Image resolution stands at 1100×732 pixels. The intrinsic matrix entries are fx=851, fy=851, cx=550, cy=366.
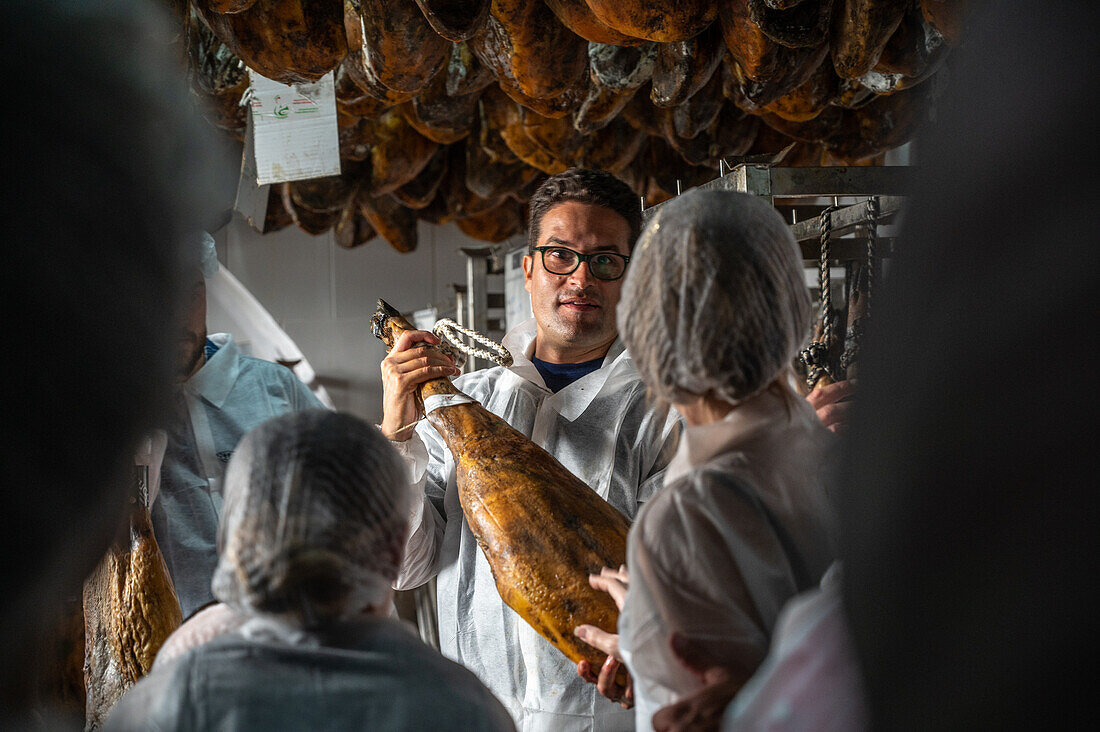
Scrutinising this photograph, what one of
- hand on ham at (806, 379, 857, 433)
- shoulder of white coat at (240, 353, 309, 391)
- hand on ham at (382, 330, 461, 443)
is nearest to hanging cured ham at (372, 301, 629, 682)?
hand on ham at (382, 330, 461, 443)

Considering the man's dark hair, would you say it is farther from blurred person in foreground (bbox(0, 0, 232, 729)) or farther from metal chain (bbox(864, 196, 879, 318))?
blurred person in foreground (bbox(0, 0, 232, 729))

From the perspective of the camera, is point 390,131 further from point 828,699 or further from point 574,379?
point 828,699

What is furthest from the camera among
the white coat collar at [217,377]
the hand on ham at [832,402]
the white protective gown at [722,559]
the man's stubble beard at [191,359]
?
the white coat collar at [217,377]

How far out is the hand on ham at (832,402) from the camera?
4.54 feet

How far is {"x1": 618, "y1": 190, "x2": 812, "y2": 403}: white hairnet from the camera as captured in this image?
918 millimetres

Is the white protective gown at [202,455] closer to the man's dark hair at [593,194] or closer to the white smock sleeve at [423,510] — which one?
the white smock sleeve at [423,510]

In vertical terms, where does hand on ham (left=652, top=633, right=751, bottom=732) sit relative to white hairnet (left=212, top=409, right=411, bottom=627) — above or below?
below

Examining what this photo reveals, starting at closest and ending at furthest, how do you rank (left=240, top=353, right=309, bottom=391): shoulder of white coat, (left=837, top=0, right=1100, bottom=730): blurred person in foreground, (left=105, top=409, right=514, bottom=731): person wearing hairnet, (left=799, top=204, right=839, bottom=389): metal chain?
(left=837, top=0, right=1100, bottom=730): blurred person in foreground → (left=105, top=409, right=514, bottom=731): person wearing hairnet → (left=799, top=204, right=839, bottom=389): metal chain → (left=240, top=353, right=309, bottom=391): shoulder of white coat

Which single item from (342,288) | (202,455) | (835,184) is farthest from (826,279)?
(342,288)

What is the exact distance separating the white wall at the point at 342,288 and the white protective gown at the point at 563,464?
536cm

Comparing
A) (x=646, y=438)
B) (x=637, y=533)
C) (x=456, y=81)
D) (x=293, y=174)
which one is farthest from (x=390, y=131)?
(x=637, y=533)

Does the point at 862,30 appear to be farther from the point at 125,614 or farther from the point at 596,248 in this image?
the point at 125,614

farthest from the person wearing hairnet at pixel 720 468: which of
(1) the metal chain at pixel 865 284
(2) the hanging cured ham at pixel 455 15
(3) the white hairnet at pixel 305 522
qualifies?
(2) the hanging cured ham at pixel 455 15

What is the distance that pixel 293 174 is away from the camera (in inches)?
86.1
